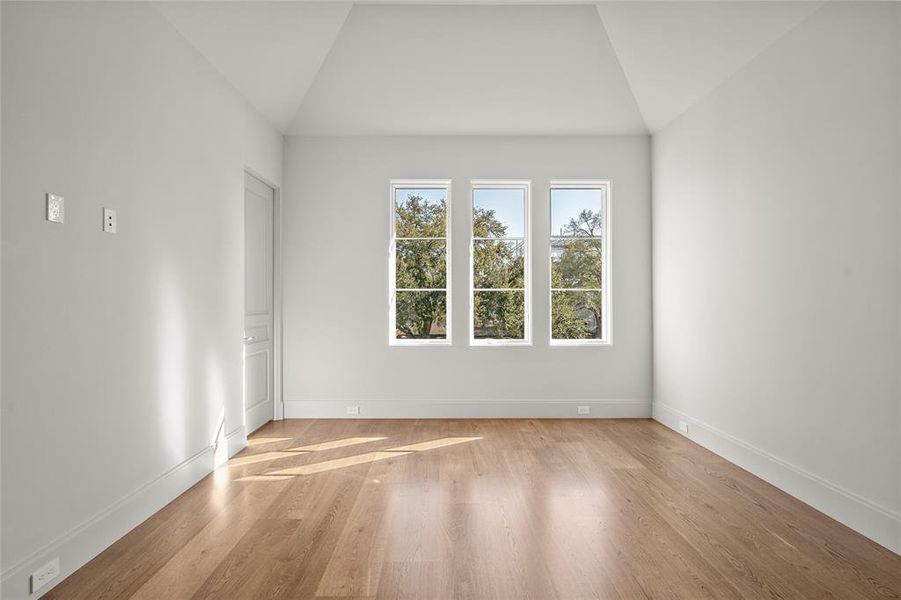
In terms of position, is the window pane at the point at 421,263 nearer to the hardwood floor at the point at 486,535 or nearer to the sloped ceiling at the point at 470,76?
the sloped ceiling at the point at 470,76

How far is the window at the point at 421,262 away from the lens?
570 centimetres

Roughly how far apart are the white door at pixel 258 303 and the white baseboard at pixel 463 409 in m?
0.44

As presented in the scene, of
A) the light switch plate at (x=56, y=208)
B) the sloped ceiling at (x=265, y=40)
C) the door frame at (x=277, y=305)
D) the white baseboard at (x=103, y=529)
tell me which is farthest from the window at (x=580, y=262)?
the light switch plate at (x=56, y=208)

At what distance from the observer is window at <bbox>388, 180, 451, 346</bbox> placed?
225 inches

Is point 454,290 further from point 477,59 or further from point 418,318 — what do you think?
point 477,59

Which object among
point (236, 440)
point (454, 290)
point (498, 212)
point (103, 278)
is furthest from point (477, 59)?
point (236, 440)

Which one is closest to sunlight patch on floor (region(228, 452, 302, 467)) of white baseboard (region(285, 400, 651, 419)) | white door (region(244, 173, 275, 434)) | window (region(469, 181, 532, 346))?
white door (region(244, 173, 275, 434))

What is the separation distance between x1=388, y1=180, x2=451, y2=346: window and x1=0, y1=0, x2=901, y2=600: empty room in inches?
1.2

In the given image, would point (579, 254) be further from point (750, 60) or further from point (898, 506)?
point (898, 506)

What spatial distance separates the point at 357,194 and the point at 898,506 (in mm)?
4740

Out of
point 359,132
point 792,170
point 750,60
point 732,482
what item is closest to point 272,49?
point 359,132

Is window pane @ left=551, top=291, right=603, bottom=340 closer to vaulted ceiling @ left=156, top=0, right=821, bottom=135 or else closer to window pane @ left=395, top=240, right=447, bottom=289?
window pane @ left=395, top=240, right=447, bottom=289

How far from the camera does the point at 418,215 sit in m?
5.73

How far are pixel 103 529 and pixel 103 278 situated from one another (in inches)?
47.6
